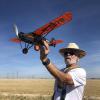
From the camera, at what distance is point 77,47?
5332 millimetres

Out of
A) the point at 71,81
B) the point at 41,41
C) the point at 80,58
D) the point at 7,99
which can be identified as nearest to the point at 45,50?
the point at 41,41

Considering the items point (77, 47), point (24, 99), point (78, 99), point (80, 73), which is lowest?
point (24, 99)

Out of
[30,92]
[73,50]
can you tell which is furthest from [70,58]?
[30,92]

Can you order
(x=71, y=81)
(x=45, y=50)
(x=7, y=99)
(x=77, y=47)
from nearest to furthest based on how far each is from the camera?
(x=45, y=50)
(x=71, y=81)
(x=77, y=47)
(x=7, y=99)

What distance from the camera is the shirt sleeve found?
4973 millimetres

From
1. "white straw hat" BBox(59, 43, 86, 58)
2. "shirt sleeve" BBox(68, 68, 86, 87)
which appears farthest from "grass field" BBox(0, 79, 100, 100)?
"shirt sleeve" BBox(68, 68, 86, 87)

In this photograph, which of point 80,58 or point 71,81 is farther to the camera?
point 80,58

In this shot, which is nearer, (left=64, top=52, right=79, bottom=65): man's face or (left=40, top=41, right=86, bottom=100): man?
(left=40, top=41, right=86, bottom=100): man

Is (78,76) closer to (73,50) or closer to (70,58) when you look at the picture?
(70,58)

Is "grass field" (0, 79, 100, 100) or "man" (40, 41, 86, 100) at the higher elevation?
"man" (40, 41, 86, 100)

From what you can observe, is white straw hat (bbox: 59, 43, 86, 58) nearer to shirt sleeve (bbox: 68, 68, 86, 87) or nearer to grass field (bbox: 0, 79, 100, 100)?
shirt sleeve (bbox: 68, 68, 86, 87)

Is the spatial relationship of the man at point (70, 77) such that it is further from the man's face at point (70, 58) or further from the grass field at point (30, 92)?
the grass field at point (30, 92)

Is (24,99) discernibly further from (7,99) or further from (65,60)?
(65,60)

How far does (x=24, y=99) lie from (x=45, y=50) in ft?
74.5
